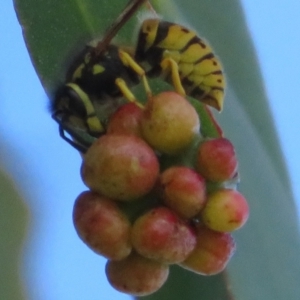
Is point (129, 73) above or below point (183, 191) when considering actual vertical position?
above

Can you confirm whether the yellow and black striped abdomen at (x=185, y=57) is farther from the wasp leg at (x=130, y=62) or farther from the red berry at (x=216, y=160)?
the red berry at (x=216, y=160)

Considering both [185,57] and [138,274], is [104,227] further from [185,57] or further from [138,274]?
[185,57]

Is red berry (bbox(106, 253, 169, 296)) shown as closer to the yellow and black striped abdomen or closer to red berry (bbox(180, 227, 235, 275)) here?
red berry (bbox(180, 227, 235, 275))

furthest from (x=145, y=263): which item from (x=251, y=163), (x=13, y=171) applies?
(x=13, y=171)

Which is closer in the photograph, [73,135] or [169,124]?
[169,124]

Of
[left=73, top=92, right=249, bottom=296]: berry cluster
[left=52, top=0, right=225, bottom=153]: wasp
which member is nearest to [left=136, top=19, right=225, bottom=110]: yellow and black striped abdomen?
[left=52, top=0, right=225, bottom=153]: wasp

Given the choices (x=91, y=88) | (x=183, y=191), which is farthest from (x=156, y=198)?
(x=91, y=88)
